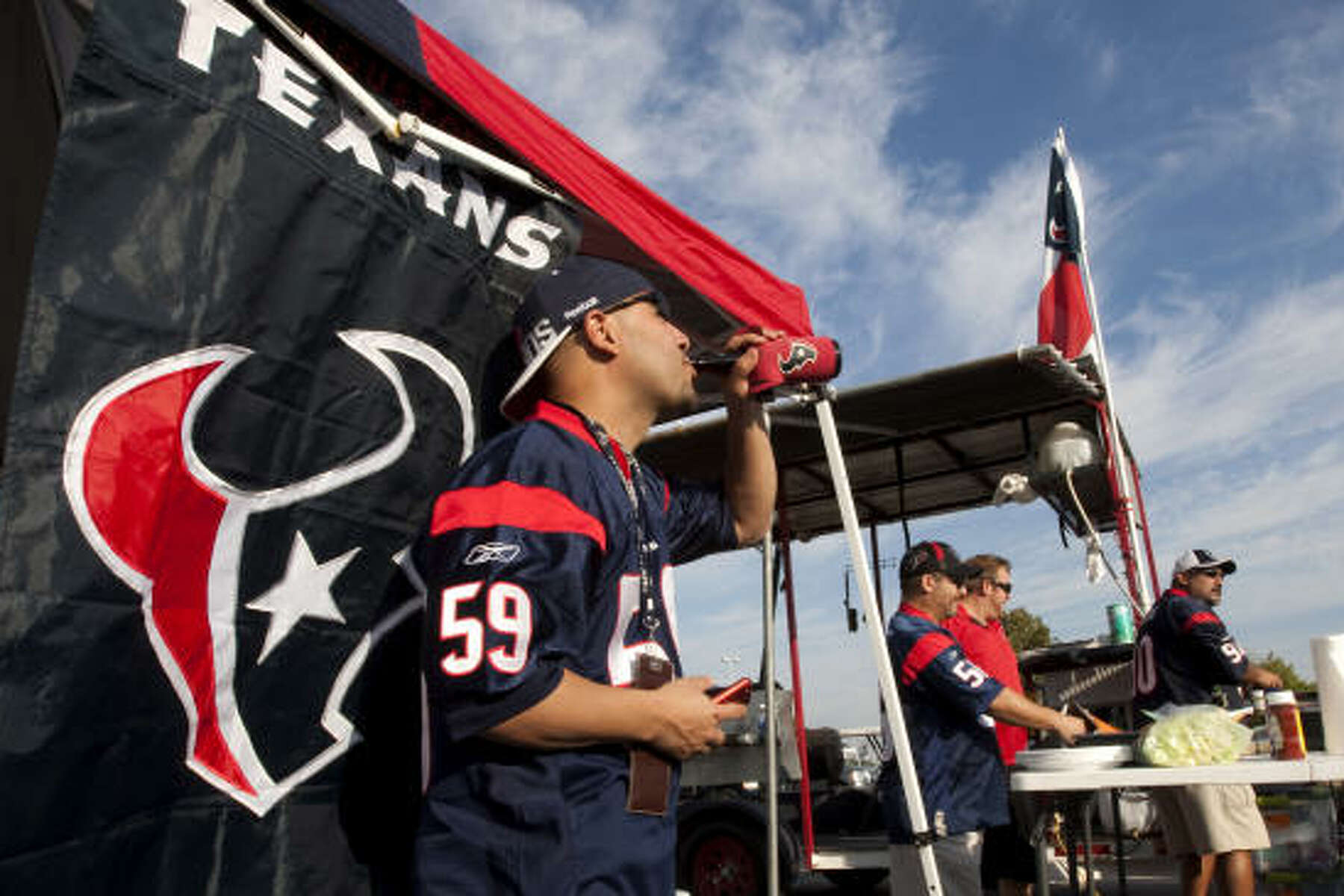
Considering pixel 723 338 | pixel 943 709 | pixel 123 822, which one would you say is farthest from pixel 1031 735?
pixel 123 822

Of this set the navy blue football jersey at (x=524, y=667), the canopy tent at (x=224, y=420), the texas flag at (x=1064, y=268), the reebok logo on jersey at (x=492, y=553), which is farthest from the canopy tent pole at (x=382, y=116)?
the texas flag at (x=1064, y=268)

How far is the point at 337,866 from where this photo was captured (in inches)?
70.1

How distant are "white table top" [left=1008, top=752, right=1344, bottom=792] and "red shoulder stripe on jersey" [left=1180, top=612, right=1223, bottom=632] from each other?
199 centimetres

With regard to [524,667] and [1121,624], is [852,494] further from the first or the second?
[524,667]

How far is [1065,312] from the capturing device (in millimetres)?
8336

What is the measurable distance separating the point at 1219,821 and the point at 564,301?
13.6 feet

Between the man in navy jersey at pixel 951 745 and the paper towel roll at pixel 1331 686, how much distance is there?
996 mm

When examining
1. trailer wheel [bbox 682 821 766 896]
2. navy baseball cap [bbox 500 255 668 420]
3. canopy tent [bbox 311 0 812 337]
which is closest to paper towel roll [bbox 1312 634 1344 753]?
canopy tent [bbox 311 0 812 337]

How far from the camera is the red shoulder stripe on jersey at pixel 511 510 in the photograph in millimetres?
1429

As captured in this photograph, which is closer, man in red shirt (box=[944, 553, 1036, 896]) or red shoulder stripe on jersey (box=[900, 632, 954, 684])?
red shoulder stripe on jersey (box=[900, 632, 954, 684])

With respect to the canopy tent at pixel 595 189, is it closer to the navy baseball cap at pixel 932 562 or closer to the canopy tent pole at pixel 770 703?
the canopy tent pole at pixel 770 703

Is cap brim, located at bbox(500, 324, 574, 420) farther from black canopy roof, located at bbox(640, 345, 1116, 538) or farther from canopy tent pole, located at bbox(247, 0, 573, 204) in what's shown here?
black canopy roof, located at bbox(640, 345, 1116, 538)

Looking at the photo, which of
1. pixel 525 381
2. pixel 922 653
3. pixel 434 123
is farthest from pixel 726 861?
pixel 434 123

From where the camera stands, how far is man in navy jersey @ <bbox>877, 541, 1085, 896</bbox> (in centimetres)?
387
